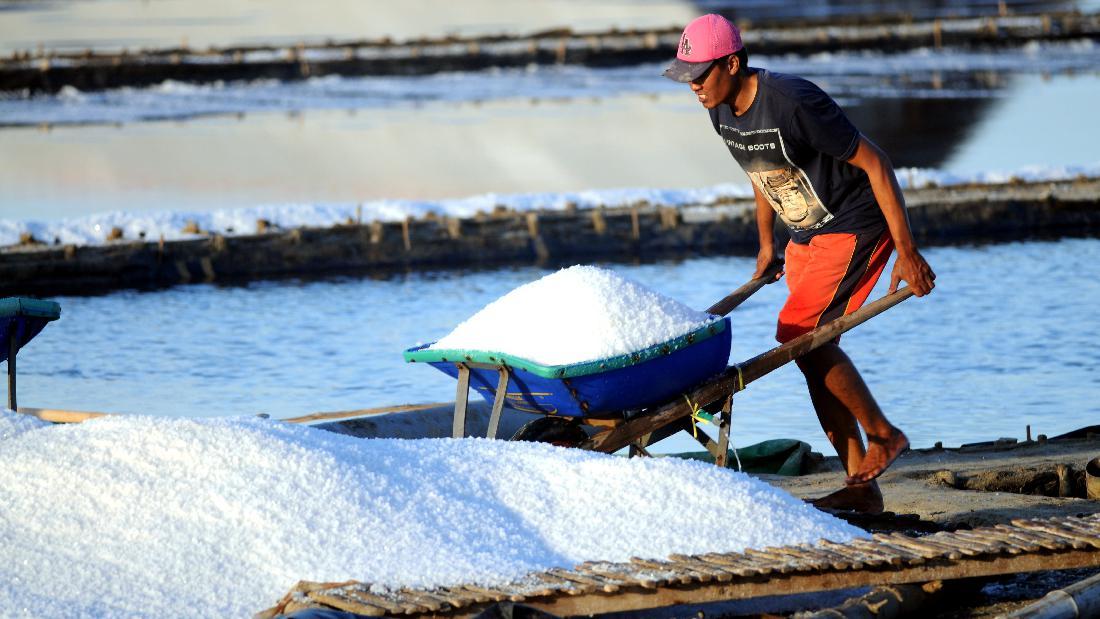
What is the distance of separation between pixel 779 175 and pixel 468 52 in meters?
23.1

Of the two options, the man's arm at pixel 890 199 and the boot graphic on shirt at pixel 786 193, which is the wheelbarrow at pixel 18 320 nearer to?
the boot graphic on shirt at pixel 786 193

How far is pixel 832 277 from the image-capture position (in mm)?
4434

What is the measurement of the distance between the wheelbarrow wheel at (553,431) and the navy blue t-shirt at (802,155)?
2.77 ft

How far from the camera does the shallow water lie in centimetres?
709

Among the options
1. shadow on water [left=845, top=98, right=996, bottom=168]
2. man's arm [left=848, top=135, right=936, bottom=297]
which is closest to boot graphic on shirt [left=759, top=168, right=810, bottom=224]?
man's arm [left=848, top=135, right=936, bottom=297]

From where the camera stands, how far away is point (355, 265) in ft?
36.8

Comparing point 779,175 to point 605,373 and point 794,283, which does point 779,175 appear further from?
point 605,373

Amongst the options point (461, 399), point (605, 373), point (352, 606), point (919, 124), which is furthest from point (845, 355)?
point (919, 124)

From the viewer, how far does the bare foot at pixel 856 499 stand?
4.38 metres

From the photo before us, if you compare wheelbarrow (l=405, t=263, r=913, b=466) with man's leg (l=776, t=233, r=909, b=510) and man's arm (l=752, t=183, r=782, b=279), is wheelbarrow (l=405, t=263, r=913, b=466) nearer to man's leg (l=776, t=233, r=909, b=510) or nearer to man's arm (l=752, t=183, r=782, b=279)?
man's leg (l=776, t=233, r=909, b=510)

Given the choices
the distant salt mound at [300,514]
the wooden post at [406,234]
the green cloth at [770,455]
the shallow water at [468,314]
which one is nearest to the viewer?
the distant salt mound at [300,514]

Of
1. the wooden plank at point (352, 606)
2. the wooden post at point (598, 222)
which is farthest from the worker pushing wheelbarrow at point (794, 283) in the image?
the wooden post at point (598, 222)

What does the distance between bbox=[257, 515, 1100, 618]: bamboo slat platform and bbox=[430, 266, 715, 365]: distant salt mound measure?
837mm

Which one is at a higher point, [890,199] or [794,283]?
[890,199]
